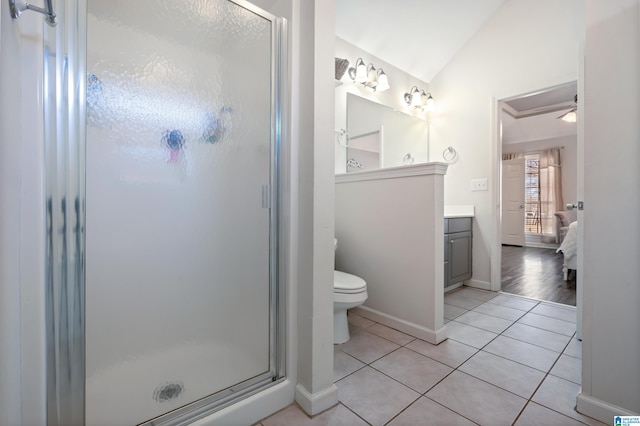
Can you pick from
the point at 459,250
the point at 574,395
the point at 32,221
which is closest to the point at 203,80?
the point at 32,221

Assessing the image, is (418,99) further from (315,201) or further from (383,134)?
(315,201)

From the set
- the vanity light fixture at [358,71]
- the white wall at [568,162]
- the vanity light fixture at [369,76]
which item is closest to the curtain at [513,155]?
the white wall at [568,162]

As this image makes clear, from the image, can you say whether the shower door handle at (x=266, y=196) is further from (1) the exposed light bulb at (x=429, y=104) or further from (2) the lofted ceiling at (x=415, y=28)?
(1) the exposed light bulb at (x=429, y=104)

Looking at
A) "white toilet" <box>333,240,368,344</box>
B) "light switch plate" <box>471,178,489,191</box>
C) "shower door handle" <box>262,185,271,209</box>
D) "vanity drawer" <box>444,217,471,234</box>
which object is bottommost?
"white toilet" <box>333,240,368,344</box>

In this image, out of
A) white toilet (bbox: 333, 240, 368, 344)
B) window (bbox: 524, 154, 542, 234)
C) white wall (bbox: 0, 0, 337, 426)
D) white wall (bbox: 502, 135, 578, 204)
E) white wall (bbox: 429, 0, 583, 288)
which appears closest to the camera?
white wall (bbox: 0, 0, 337, 426)

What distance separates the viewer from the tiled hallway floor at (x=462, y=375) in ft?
3.93

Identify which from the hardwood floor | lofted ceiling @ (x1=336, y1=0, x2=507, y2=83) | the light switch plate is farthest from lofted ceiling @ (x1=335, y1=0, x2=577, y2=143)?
the hardwood floor

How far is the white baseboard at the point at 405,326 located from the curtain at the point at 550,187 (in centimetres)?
585

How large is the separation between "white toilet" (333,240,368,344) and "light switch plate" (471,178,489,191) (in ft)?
6.48

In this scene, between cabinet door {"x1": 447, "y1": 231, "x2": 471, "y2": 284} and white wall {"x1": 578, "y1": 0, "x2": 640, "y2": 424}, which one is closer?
white wall {"x1": 578, "y1": 0, "x2": 640, "y2": 424}

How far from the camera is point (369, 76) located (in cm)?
286

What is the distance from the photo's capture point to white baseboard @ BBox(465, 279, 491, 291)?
2977mm

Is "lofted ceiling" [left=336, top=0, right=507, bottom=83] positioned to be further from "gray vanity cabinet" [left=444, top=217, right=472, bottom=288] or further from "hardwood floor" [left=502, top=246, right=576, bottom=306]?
"hardwood floor" [left=502, top=246, right=576, bottom=306]

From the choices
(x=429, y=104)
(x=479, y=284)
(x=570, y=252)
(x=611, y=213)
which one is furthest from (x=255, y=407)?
(x=570, y=252)
